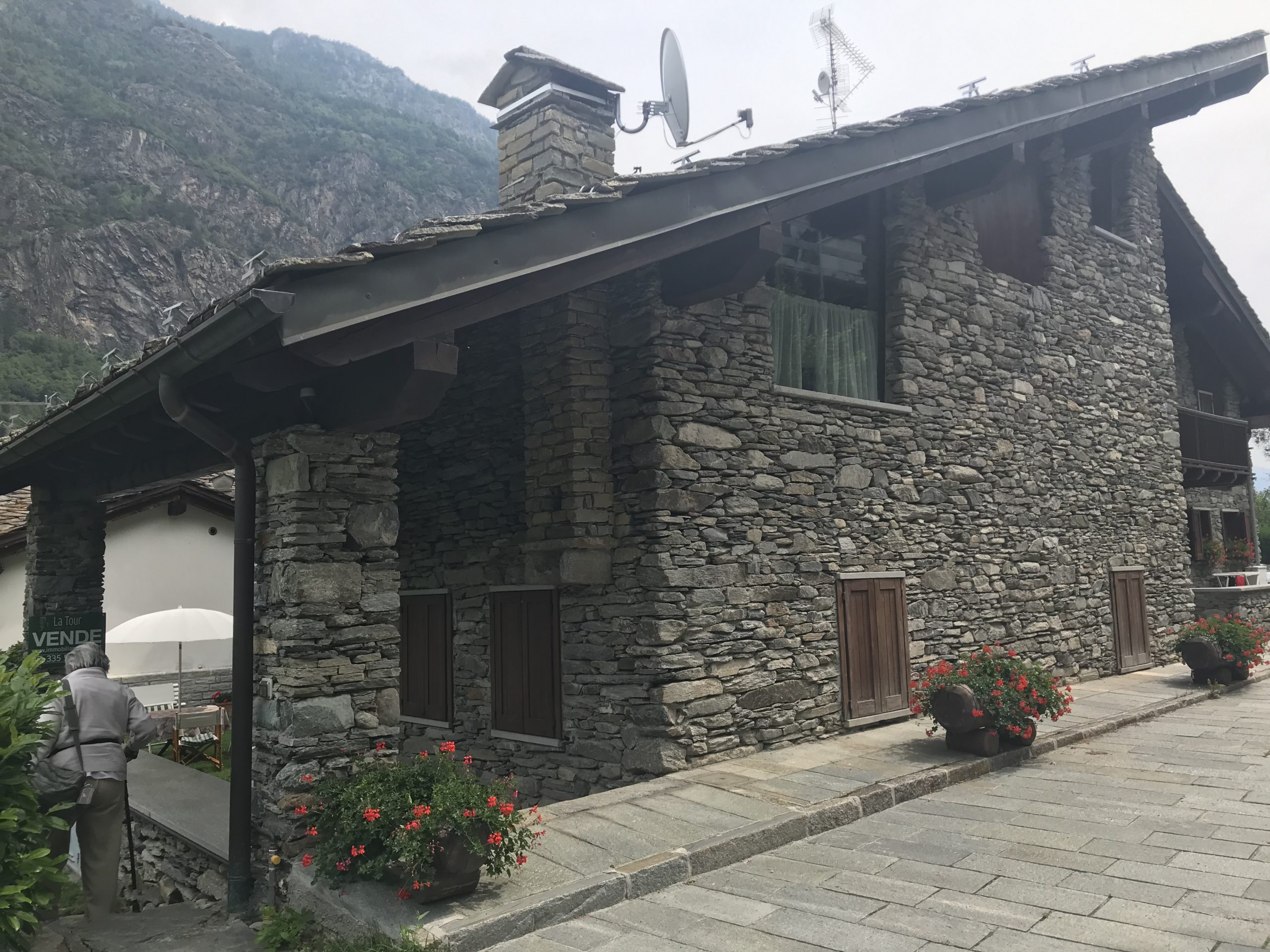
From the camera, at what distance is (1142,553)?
41.5ft

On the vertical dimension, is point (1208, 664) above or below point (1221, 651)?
below

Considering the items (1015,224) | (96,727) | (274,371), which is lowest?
(96,727)

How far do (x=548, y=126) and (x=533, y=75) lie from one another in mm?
561

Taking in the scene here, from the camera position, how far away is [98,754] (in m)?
5.72

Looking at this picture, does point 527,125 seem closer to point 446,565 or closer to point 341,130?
point 446,565

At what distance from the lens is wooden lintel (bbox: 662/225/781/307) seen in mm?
6949

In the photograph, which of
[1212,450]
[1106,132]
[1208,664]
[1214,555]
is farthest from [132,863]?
[1214,555]

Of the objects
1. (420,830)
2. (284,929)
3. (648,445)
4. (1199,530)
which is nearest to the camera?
(420,830)

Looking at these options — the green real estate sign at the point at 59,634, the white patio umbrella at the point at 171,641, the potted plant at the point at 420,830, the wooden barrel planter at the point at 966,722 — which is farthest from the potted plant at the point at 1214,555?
the green real estate sign at the point at 59,634

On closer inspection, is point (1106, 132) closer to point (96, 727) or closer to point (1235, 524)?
point (1235, 524)

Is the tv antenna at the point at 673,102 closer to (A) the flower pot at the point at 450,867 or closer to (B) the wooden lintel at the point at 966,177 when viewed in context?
(B) the wooden lintel at the point at 966,177

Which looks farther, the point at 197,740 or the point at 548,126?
the point at 197,740

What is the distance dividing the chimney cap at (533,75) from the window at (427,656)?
16.3 ft

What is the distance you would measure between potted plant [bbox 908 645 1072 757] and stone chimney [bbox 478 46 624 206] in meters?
5.37
